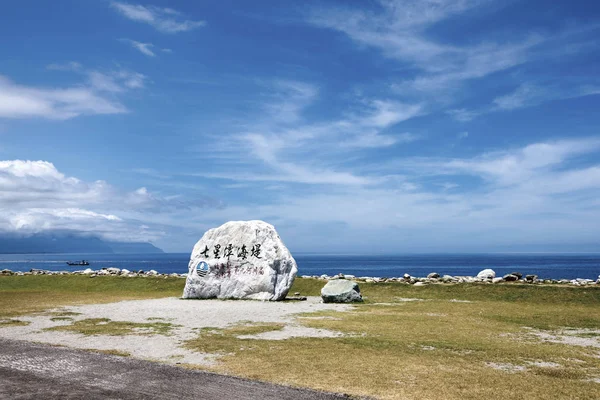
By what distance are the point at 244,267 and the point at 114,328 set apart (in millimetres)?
14348

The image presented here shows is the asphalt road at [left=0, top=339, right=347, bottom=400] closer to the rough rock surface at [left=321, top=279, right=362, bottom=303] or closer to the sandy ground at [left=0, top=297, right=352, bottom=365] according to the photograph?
the sandy ground at [left=0, top=297, right=352, bottom=365]

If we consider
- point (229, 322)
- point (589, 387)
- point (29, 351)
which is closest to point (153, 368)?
point (29, 351)

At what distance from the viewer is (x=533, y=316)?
24.5 m

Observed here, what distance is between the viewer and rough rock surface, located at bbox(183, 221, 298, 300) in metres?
32.4

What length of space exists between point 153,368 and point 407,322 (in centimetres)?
1326

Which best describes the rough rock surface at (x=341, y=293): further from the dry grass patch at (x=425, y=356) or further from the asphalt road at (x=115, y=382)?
the asphalt road at (x=115, y=382)

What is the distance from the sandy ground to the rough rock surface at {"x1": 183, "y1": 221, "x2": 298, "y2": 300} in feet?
5.58

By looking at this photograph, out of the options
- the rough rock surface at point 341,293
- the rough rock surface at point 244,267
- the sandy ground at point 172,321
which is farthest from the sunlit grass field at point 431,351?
the rough rock surface at point 244,267

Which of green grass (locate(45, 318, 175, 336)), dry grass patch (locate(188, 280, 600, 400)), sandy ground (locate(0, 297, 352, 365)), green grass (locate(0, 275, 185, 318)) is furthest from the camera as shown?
green grass (locate(0, 275, 185, 318))

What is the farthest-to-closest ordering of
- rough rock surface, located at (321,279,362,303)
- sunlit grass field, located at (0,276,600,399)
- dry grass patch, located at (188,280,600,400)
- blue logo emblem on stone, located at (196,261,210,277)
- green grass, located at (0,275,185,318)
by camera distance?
green grass, located at (0,275,185,318) < blue logo emblem on stone, located at (196,261,210,277) < rough rock surface, located at (321,279,362,303) < sunlit grass field, located at (0,276,600,399) < dry grass patch, located at (188,280,600,400)

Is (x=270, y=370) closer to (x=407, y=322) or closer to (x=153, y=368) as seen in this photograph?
(x=153, y=368)

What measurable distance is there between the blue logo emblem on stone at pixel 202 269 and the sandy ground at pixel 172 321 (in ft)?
8.36

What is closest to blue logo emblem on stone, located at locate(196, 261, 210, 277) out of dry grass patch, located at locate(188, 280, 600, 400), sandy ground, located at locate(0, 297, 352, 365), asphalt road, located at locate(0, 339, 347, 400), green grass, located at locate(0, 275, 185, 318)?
sandy ground, located at locate(0, 297, 352, 365)

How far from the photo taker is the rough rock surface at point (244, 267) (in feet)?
106
